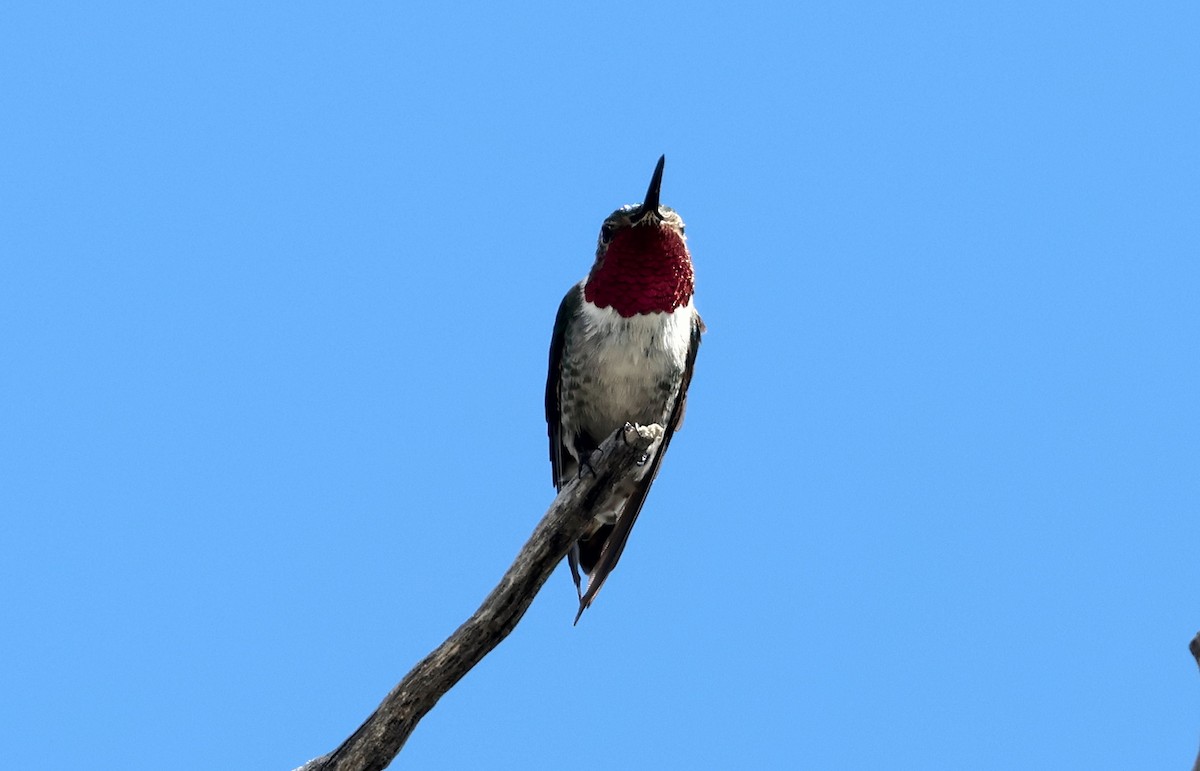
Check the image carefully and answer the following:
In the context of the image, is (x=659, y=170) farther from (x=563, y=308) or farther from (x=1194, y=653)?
(x=1194, y=653)

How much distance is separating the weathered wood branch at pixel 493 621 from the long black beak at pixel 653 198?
1323 mm

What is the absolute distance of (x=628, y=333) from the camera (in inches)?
307

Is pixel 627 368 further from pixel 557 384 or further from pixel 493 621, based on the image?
pixel 493 621

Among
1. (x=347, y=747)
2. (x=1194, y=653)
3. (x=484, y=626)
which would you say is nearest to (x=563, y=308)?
(x=484, y=626)

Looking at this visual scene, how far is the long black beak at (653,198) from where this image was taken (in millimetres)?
7789

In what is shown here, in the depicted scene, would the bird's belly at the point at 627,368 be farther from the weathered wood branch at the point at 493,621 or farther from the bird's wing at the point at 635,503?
the weathered wood branch at the point at 493,621

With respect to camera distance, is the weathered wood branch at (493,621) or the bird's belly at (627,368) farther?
the bird's belly at (627,368)

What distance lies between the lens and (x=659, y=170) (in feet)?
25.5

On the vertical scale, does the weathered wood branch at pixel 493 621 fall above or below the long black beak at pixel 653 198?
below

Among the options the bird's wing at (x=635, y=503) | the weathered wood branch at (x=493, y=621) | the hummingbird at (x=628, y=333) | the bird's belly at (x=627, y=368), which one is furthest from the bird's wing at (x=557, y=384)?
the weathered wood branch at (x=493, y=621)

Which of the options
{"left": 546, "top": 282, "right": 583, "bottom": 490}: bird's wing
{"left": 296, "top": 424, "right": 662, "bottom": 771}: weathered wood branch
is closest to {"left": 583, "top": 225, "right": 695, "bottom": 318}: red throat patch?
{"left": 546, "top": 282, "right": 583, "bottom": 490}: bird's wing

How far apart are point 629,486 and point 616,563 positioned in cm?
46

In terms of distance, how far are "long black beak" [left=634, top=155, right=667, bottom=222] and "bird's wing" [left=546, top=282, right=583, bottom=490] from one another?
609 mm

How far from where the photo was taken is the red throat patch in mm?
7797
